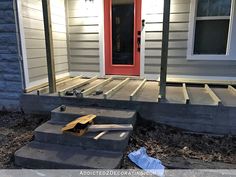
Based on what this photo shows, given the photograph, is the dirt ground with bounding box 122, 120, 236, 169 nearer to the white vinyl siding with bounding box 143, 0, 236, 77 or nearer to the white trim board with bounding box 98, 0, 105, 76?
the white vinyl siding with bounding box 143, 0, 236, 77

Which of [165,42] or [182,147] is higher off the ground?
[165,42]

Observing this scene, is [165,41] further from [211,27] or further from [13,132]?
[13,132]

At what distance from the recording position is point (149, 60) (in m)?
4.59

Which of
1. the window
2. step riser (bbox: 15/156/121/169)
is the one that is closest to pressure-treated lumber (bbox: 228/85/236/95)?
the window

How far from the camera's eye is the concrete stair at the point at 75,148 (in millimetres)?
2315

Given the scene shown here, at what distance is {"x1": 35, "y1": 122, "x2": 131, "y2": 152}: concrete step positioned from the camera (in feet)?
8.11

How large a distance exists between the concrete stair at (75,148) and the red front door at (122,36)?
204cm

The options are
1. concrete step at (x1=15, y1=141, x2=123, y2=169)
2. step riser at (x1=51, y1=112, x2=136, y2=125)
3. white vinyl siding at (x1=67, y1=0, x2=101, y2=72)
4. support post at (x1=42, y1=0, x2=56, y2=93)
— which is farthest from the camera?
white vinyl siding at (x1=67, y1=0, x2=101, y2=72)

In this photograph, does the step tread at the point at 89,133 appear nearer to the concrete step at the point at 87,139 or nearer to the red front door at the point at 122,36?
the concrete step at the point at 87,139

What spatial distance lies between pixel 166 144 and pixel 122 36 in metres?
2.78

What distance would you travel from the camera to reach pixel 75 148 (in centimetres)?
261

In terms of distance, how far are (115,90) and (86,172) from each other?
5.75 ft

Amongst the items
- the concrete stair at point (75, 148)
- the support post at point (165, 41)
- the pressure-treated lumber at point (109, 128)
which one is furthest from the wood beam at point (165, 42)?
the pressure-treated lumber at point (109, 128)

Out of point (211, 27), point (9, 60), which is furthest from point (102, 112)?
point (211, 27)
